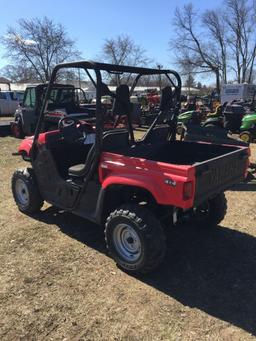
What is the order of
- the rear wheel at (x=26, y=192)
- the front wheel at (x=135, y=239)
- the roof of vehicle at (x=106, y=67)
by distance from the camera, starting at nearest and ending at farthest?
the front wheel at (x=135, y=239), the roof of vehicle at (x=106, y=67), the rear wheel at (x=26, y=192)

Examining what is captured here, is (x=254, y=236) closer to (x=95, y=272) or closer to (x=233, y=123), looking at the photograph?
(x=95, y=272)

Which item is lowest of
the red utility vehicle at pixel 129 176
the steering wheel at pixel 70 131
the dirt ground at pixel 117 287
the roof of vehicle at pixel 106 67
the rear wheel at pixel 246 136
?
the dirt ground at pixel 117 287

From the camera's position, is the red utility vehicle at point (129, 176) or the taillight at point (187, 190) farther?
the red utility vehicle at point (129, 176)

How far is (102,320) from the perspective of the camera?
3090 mm

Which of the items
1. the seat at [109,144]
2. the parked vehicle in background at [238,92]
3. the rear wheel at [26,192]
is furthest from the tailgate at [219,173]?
the parked vehicle in background at [238,92]

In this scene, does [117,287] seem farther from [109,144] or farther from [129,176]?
[109,144]

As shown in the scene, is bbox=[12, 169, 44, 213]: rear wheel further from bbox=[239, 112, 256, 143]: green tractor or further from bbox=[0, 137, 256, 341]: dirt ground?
bbox=[239, 112, 256, 143]: green tractor

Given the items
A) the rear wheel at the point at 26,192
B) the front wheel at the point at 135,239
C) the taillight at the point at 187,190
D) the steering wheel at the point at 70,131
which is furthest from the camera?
the rear wheel at the point at 26,192

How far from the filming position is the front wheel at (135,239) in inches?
137

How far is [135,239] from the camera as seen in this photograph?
12.1 feet

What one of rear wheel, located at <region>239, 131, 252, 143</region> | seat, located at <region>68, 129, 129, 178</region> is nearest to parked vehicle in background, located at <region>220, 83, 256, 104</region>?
rear wheel, located at <region>239, 131, 252, 143</region>

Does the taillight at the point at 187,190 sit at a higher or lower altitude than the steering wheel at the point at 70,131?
lower

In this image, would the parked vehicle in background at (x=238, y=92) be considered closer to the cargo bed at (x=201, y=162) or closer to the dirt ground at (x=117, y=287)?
the cargo bed at (x=201, y=162)

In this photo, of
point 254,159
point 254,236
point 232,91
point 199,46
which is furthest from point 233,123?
point 199,46
